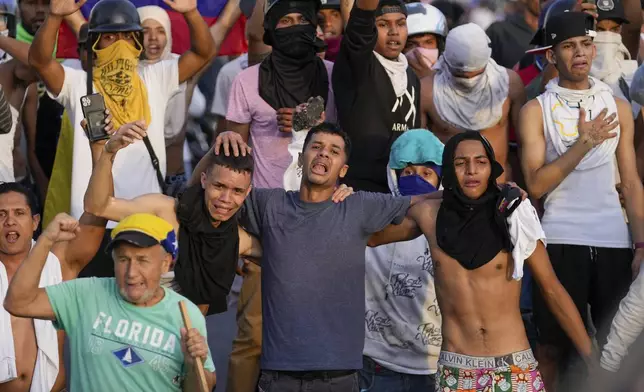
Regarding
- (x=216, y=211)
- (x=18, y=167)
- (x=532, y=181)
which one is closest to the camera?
(x=216, y=211)

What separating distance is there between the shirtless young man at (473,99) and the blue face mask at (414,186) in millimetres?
986

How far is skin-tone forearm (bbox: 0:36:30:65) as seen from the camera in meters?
8.92

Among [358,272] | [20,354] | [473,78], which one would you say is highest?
[473,78]

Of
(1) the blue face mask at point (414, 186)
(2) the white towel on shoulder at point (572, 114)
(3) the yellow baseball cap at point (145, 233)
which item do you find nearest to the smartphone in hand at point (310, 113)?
(1) the blue face mask at point (414, 186)

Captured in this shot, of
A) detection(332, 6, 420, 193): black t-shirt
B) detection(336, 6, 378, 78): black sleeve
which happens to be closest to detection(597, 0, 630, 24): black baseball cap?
detection(332, 6, 420, 193): black t-shirt

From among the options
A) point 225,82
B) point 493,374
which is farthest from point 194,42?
point 493,374

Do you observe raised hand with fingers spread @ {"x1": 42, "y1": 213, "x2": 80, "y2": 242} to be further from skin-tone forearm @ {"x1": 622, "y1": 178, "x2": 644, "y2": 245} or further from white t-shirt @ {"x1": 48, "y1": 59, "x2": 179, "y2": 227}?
skin-tone forearm @ {"x1": 622, "y1": 178, "x2": 644, "y2": 245}

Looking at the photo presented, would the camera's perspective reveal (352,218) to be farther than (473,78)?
No

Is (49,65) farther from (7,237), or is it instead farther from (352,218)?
(352,218)

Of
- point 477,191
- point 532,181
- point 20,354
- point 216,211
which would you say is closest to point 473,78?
point 532,181

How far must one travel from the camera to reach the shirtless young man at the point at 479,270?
698 centimetres

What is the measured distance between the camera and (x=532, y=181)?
8.11 metres

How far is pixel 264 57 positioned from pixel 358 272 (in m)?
2.58

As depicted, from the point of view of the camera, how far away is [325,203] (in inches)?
276
